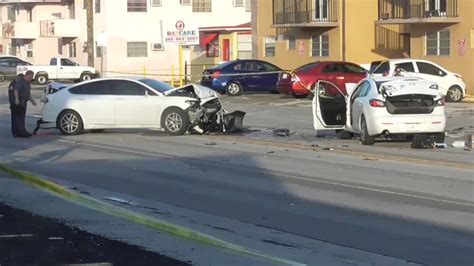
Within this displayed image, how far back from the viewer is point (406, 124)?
17.4 m

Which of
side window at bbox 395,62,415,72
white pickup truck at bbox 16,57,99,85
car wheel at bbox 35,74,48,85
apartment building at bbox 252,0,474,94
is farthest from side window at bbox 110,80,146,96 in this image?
car wheel at bbox 35,74,48,85

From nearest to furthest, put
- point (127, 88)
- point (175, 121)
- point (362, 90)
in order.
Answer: point (362, 90), point (175, 121), point (127, 88)

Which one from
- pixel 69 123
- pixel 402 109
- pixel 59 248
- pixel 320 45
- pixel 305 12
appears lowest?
pixel 59 248

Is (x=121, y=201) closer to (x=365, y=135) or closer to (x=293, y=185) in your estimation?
(x=293, y=185)

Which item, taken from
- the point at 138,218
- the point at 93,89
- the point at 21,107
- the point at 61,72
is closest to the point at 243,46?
the point at 61,72

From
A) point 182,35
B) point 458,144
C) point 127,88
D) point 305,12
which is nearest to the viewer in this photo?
point 458,144

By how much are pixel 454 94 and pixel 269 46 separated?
49.7 feet

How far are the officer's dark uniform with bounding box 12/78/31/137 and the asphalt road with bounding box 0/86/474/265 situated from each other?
47 centimetres

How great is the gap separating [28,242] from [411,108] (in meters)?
11.0

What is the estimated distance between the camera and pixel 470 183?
40.8ft

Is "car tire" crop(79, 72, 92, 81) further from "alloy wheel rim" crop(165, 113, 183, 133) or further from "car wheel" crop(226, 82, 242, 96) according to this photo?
"alloy wheel rim" crop(165, 113, 183, 133)

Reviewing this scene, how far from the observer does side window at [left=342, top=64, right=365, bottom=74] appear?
32344 mm

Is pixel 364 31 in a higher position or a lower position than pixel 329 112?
higher

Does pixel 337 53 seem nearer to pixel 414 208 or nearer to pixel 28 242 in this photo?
pixel 414 208
